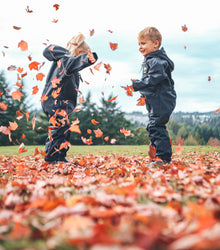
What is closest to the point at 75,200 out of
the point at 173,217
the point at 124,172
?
the point at 173,217

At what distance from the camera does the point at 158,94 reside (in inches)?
143

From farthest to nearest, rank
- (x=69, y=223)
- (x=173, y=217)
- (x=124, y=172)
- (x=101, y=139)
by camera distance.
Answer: (x=101, y=139) → (x=124, y=172) → (x=173, y=217) → (x=69, y=223)

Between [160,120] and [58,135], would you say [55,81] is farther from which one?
[160,120]

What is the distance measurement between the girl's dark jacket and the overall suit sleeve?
1.07 m

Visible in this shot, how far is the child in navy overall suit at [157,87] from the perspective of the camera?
140 inches

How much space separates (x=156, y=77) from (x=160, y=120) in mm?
593

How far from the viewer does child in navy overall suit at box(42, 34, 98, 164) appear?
165 inches

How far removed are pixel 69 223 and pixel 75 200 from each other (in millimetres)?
343

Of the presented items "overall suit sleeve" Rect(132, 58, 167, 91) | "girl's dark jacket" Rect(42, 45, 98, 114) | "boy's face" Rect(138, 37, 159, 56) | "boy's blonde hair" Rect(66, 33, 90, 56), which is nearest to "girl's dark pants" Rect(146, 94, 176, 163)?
"overall suit sleeve" Rect(132, 58, 167, 91)

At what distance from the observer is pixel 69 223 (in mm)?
1102

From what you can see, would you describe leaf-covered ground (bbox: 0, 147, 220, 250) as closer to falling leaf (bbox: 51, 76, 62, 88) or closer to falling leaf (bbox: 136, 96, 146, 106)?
falling leaf (bbox: 136, 96, 146, 106)

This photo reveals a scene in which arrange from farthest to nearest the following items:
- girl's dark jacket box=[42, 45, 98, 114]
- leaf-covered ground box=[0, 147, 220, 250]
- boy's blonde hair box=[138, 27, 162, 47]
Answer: girl's dark jacket box=[42, 45, 98, 114] < boy's blonde hair box=[138, 27, 162, 47] < leaf-covered ground box=[0, 147, 220, 250]

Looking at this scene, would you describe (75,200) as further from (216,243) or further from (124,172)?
(124,172)

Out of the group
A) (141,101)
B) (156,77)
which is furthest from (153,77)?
(141,101)
